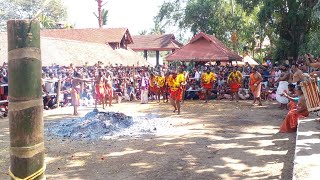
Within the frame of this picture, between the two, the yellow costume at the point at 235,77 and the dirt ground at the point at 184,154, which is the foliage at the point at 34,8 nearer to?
the yellow costume at the point at 235,77

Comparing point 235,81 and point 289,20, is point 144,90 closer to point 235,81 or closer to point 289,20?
point 235,81

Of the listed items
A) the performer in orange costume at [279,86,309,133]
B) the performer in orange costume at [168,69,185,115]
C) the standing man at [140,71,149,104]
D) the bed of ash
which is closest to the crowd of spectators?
the standing man at [140,71,149,104]

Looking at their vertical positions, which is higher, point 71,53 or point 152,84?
point 71,53

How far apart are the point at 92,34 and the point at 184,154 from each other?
2880 centimetres

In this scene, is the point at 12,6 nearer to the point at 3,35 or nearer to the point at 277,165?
the point at 3,35

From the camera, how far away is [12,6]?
134 feet

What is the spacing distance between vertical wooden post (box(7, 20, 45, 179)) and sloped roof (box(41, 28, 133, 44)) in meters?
30.9

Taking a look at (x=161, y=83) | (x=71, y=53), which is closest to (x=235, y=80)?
(x=161, y=83)

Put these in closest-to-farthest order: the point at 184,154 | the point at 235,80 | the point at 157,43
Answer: the point at 184,154 < the point at 235,80 < the point at 157,43

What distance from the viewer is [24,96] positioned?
2.07 m

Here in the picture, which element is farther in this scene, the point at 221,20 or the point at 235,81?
the point at 221,20

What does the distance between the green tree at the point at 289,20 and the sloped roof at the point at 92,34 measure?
15.0 m

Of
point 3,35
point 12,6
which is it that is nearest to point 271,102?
point 3,35

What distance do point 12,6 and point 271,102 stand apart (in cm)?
3397
